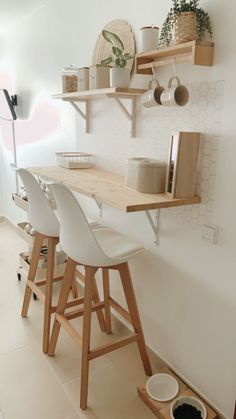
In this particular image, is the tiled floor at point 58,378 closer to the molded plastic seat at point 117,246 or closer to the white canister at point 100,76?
the molded plastic seat at point 117,246

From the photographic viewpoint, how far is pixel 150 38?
160 centimetres

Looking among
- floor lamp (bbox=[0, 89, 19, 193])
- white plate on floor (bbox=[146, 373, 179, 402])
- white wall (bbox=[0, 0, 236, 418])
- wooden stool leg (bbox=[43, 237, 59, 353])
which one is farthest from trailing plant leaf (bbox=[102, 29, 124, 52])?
floor lamp (bbox=[0, 89, 19, 193])

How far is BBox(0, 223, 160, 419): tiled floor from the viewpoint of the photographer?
174 cm

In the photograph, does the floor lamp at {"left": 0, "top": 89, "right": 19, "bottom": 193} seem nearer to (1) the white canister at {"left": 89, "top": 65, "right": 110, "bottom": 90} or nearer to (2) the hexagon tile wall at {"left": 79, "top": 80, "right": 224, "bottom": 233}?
(2) the hexagon tile wall at {"left": 79, "top": 80, "right": 224, "bottom": 233}

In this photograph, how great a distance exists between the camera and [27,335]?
232 cm

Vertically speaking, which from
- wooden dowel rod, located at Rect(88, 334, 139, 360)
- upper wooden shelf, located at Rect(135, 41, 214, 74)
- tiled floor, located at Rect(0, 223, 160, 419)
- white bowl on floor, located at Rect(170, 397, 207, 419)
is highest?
upper wooden shelf, located at Rect(135, 41, 214, 74)

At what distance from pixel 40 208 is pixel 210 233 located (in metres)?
1.04

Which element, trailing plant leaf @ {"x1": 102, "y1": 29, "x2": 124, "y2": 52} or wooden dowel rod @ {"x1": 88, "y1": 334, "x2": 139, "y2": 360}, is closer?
wooden dowel rod @ {"x1": 88, "y1": 334, "x2": 139, "y2": 360}

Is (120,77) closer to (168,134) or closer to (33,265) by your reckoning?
(168,134)

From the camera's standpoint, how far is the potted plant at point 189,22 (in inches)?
53.6

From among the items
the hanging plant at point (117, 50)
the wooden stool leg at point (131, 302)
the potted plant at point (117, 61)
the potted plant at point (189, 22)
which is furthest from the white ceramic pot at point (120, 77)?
the wooden stool leg at point (131, 302)

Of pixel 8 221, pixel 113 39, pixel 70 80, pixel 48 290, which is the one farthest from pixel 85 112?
pixel 8 221

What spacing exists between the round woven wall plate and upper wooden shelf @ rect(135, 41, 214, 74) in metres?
0.23

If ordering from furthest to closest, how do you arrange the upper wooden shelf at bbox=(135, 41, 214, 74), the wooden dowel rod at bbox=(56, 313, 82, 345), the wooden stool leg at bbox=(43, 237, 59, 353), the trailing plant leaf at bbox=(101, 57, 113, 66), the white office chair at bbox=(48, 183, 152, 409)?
the wooden stool leg at bbox=(43, 237, 59, 353) < the trailing plant leaf at bbox=(101, 57, 113, 66) < the wooden dowel rod at bbox=(56, 313, 82, 345) < the white office chair at bbox=(48, 183, 152, 409) < the upper wooden shelf at bbox=(135, 41, 214, 74)
